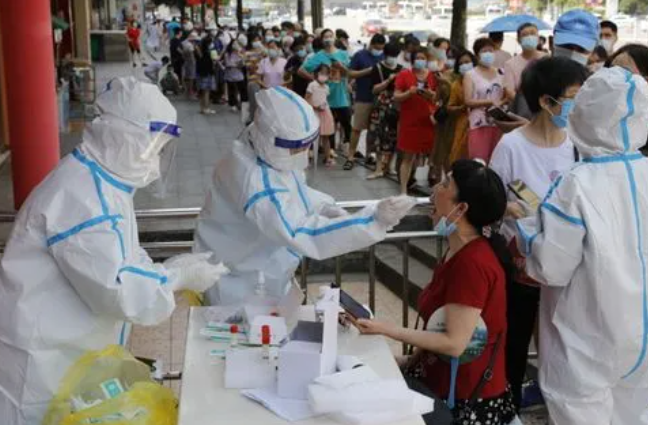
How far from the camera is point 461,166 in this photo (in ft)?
9.75

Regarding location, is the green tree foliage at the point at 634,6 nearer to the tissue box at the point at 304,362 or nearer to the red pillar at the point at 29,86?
the red pillar at the point at 29,86

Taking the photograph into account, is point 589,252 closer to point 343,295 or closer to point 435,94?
point 343,295

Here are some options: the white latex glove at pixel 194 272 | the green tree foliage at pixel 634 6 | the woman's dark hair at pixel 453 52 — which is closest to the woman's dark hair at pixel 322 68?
the woman's dark hair at pixel 453 52

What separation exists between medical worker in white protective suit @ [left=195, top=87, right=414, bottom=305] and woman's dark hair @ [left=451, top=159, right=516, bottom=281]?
0.80 feet

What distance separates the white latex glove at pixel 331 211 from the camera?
11.3 ft

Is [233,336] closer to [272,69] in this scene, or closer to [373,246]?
[373,246]

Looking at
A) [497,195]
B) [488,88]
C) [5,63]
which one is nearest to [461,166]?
[497,195]

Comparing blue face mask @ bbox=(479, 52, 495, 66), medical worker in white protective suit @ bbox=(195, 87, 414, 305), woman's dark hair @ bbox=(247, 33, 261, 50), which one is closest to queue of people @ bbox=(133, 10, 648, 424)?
medical worker in white protective suit @ bbox=(195, 87, 414, 305)

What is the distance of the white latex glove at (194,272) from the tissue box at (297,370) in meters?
0.49

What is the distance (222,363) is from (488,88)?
4.82 metres

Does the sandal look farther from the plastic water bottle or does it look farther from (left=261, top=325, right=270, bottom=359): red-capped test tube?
(left=261, top=325, right=270, bottom=359): red-capped test tube

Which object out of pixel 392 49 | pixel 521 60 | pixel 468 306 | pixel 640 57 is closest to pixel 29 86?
pixel 392 49

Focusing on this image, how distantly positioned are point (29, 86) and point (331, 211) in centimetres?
532

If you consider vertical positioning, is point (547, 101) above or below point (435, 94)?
above
